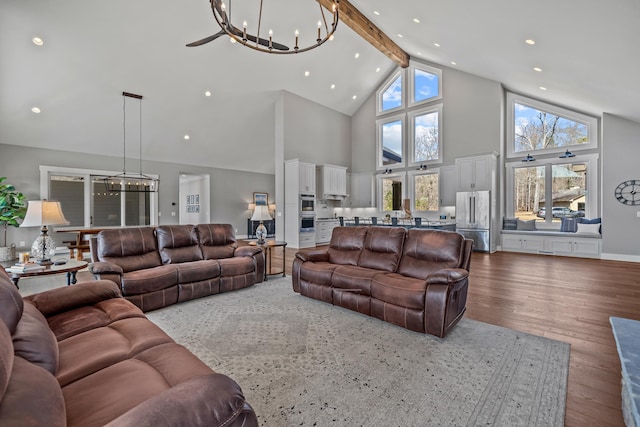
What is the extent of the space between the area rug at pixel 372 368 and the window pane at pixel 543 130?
7151mm

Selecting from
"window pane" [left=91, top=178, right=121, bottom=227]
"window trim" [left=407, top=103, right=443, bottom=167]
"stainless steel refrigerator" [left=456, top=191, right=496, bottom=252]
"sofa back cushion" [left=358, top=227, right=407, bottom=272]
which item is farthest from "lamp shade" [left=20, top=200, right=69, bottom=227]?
"window trim" [left=407, top=103, right=443, bottom=167]

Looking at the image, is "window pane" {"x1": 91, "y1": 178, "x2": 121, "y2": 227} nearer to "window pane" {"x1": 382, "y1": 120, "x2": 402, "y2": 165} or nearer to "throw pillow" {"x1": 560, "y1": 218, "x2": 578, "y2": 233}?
"window pane" {"x1": 382, "y1": 120, "x2": 402, "y2": 165}

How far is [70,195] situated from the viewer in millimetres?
7816

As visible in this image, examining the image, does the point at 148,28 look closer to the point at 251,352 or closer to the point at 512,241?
the point at 251,352

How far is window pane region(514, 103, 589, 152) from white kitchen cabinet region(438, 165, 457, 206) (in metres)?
1.78

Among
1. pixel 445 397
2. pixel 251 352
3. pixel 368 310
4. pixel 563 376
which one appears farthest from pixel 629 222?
pixel 251 352

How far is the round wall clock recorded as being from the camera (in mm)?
6238

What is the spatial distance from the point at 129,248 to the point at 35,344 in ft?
9.24

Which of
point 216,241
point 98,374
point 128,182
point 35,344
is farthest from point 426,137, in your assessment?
point 35,344

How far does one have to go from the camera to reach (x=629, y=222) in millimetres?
6301

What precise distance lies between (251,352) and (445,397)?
1.49m

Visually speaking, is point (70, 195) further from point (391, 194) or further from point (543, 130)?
point (543, 130)

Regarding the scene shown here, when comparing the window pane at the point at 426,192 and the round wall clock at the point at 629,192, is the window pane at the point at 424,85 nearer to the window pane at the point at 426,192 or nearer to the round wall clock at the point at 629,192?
the window pane at the point at 426,192

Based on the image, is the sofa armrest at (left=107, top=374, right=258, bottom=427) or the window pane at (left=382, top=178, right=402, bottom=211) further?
the window pane at (left=382, top=178, right=402, bottom=211)
